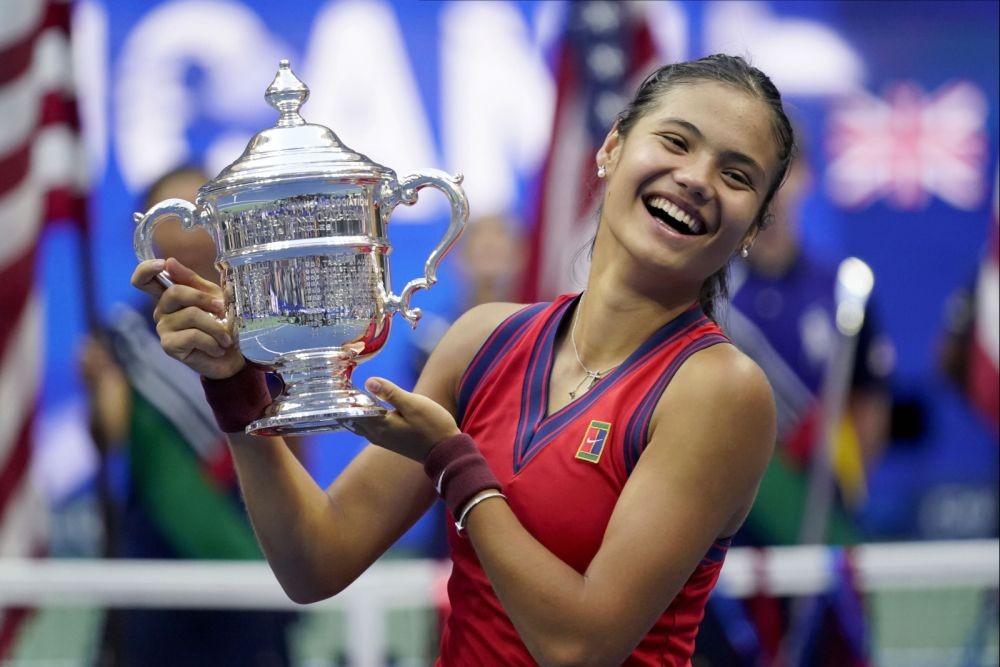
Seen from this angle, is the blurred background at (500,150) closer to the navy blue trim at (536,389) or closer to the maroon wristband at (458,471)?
the navy blue trim at (536,389)

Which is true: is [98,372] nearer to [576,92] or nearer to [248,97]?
[248,97]

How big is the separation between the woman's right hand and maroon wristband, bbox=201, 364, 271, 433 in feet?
0.09

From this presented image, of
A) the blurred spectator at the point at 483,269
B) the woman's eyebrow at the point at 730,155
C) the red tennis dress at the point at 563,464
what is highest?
the woman's eyebrow at the point at 730,155

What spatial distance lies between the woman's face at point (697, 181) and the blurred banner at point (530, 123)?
2.61 m

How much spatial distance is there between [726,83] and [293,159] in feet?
1.67

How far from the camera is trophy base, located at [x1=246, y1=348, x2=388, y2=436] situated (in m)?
1.62

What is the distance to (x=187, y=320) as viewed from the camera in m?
1.67

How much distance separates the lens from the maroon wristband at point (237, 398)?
68.3 inches

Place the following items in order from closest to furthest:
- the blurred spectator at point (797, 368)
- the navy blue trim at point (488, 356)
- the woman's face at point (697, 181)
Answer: the woman's face at point (697, 181), the navy blue trim at point (488, 356), the blurred spectator at point (797, 368)

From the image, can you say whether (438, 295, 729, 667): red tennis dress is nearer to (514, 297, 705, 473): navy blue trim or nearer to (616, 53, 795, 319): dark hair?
(514, 297, 705, 473): navy blue trim

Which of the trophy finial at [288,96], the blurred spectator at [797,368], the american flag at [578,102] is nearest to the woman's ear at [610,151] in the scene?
the trophy finial at [288,96]

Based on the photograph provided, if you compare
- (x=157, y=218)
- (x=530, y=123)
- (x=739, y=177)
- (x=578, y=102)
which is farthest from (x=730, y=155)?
(x=530, y=123)

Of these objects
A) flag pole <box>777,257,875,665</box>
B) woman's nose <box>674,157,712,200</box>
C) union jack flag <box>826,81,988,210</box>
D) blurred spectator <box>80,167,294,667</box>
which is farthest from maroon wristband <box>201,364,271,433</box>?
union jack flag <box>826,81,988,210</box>

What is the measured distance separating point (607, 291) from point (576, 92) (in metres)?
2.95
